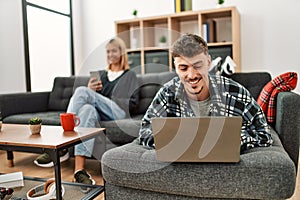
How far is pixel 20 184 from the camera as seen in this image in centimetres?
154

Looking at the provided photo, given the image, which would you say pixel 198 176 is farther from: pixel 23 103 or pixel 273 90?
pixel 23 103

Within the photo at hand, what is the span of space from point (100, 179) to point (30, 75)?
1799 mm

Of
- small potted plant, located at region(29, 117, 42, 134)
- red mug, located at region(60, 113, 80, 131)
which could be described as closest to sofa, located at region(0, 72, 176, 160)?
red mug, located at region(60, 113, 80, 131)

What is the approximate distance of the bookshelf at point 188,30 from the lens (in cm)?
282

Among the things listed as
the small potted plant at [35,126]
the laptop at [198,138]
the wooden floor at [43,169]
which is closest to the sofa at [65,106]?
the wooden floor at [43,169]

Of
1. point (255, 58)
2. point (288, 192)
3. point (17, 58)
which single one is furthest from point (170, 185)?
point (17, 58)

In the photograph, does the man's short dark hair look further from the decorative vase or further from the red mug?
the decorative vase

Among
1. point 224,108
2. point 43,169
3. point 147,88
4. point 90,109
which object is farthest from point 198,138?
point 43,169

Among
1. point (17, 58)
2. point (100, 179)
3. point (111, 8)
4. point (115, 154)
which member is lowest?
point (100, 179)

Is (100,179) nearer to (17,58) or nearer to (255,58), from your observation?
(17,58)

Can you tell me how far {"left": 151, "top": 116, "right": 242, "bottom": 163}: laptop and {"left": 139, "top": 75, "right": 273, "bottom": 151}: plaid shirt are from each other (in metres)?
0.21

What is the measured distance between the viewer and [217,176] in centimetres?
96

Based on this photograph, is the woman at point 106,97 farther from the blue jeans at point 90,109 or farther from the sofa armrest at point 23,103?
the sofa armrest at point 23,103

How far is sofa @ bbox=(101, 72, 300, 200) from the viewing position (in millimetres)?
936
